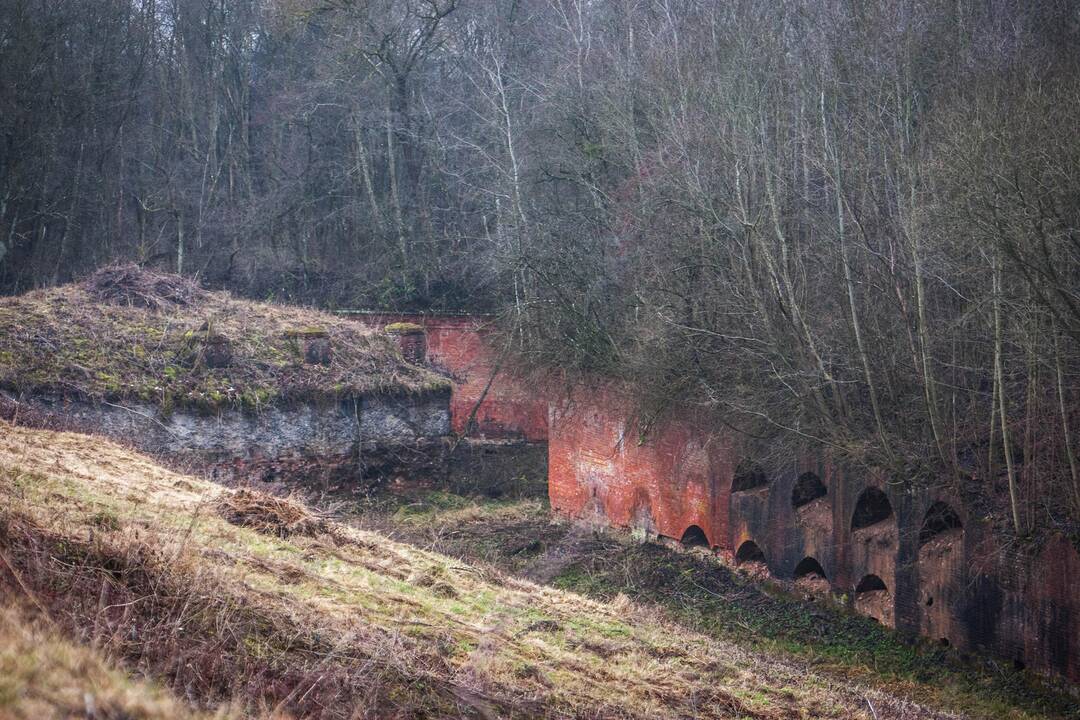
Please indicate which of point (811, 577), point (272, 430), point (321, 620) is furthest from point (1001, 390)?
point (272, 430)

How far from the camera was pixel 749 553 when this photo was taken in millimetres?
13289

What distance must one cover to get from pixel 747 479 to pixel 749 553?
1.03m

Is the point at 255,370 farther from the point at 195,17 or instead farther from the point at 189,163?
the point at 195,17

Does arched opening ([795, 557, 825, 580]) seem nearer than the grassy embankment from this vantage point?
No

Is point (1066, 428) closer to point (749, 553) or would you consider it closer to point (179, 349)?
point (749, 553)

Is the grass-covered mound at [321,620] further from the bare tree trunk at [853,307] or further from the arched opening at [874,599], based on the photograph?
the bare tree trunk at [853,307]

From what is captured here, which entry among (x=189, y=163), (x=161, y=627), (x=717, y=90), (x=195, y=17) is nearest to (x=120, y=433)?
(x=717, y=90)

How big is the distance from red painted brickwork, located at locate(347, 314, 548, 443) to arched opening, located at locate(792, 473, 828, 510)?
34.7ft

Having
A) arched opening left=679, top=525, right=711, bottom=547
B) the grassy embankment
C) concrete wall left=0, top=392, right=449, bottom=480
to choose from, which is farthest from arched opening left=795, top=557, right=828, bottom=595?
concrete wall left=0, top=392, right=449, bottom=480

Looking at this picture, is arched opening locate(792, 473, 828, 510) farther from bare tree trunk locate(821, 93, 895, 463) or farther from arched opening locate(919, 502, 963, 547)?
arched opening locate(919, 502, 963, 547)

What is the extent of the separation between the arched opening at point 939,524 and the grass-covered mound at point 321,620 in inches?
90.3

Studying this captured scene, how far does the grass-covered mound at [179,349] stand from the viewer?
51.3ft

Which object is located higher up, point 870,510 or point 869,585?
point 870,510

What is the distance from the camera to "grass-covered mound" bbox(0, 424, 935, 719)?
15.2 ft
